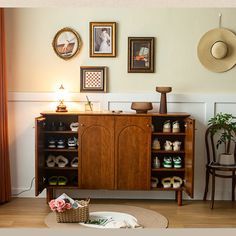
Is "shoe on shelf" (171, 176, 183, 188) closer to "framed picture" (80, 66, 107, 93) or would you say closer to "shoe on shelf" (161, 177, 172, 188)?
"shoe on shelf" (161, 177, 172, 188)

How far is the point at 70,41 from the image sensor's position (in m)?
4.18

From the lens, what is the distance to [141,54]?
4172 mm

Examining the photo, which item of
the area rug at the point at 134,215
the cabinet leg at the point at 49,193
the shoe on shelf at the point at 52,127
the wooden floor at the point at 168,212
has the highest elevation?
the shoe on shelf at the point at 52,127

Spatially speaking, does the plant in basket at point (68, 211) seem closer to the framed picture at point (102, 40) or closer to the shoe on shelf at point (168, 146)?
the shoe on shelf at point (168, 146)

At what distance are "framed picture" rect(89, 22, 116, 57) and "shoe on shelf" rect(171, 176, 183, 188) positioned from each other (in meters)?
1.55

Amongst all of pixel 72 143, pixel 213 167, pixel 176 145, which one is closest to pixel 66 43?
pixel 72 143

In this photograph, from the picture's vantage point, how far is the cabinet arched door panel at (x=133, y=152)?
384 centimetres

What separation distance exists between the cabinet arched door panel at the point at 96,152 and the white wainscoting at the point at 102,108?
41cm

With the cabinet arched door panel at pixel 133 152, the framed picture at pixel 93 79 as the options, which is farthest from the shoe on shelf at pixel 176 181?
the framed picture at pixel 93 79

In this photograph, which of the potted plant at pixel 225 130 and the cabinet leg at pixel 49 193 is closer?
the potted plant at pixel 225 130

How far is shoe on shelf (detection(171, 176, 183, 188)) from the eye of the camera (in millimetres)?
3971

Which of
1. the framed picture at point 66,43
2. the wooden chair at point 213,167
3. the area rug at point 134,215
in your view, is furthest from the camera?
the framed picture at point 66,43

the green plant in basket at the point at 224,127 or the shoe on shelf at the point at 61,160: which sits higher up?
the green plant in basket at the point at 224,127

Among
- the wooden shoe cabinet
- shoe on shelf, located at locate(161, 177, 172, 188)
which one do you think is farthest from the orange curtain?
shoe on shelf, located at locate(161, 177, 172, 188)
